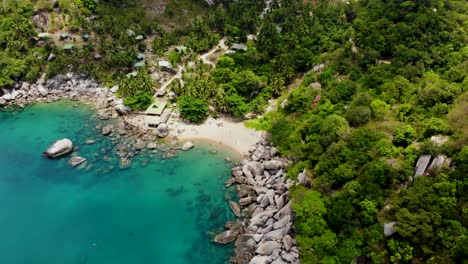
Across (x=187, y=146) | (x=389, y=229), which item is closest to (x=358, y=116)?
(x=389, y=229)

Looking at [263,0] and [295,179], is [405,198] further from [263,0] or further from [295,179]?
[263,0]

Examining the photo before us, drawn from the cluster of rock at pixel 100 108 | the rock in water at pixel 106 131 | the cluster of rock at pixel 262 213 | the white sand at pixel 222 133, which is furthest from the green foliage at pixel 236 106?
the rock in water at pixel 106 131

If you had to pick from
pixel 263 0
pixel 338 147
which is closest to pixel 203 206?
pixel 338 147

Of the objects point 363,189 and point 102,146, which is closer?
point 363,189

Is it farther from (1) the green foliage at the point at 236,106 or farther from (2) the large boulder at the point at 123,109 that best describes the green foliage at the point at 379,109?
(2) the large boulder at the point at 123,109

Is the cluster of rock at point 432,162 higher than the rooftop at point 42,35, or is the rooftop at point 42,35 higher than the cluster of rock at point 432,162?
the cluster of rock at point 432,162

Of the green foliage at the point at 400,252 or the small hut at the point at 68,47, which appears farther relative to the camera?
the small hut at the point at 68,47
